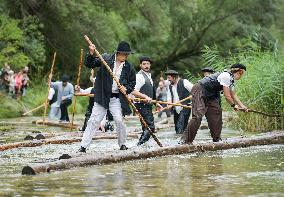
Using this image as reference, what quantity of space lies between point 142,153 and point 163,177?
6.59 feet

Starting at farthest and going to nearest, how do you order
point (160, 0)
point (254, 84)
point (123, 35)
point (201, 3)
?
point (201, 3) → point (123, 35) → point (160, 0) → point (254, 84)

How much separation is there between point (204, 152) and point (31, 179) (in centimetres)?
445

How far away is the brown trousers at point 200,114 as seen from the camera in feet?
45.0

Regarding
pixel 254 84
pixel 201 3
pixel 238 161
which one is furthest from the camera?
pixel 201 3

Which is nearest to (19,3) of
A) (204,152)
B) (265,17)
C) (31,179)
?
(265,17)

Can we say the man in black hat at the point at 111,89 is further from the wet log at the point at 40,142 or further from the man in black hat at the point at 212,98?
the wet log at the point at 40,142

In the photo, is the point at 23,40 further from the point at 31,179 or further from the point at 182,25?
the point at 31,179

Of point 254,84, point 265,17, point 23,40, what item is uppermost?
point 265,17

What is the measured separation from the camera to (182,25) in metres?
47.3

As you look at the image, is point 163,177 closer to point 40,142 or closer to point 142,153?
point 142,153

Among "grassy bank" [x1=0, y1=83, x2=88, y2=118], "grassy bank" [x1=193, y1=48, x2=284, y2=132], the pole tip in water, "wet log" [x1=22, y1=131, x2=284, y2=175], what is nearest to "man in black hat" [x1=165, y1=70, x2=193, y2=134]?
"grassy bank" [x1=193, y1=48, x2=284, y2=132]

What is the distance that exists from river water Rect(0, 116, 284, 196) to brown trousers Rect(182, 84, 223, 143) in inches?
20.6

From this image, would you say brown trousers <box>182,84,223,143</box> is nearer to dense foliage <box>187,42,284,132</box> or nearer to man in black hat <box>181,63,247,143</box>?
man in black hat <box>181,63,247,143</box>

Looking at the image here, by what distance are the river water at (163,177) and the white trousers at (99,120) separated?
697 mm
